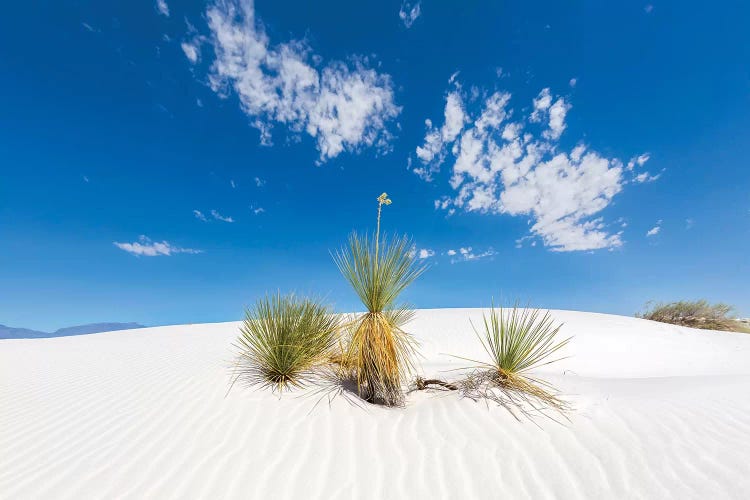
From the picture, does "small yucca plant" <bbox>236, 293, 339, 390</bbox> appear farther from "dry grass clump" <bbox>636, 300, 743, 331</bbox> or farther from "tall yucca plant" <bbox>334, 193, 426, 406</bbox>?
"dry grass clump" <bbox>636, 300, 743, 331</bbox>

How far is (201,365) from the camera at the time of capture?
5922 millimetres

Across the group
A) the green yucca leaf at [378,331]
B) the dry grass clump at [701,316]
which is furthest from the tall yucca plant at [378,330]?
the dry grass clump at [701,316]

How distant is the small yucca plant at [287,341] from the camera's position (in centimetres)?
454

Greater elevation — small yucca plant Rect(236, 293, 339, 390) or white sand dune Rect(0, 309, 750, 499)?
small yucca plant Rect(236, 293, 339, 390)

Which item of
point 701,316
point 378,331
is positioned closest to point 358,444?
point 378,331

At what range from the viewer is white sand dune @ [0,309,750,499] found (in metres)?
2.58

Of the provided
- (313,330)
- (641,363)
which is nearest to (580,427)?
(313,330)

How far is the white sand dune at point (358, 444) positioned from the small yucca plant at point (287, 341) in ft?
1.46

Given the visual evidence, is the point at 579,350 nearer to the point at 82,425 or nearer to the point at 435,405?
the point at 435,405

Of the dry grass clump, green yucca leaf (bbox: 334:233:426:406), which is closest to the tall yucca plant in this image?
green yucca leaf (bbox: 334:233:426:406)

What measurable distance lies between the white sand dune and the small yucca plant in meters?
0.45

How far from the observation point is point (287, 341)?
470 centimetres

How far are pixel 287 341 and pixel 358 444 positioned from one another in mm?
2013

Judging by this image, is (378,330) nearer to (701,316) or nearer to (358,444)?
(358,444)
